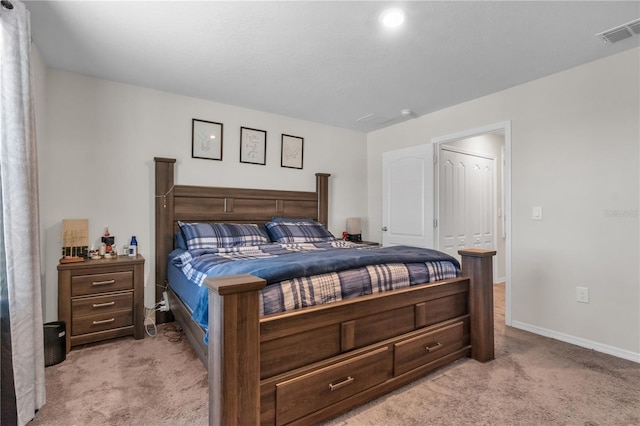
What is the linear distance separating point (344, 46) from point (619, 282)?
2.80m

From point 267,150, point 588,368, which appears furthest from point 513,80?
point 267,150

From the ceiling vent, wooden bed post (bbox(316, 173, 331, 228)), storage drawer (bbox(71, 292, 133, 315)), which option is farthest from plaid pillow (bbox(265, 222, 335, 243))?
the ceiling vent

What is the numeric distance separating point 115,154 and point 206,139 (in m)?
0.88

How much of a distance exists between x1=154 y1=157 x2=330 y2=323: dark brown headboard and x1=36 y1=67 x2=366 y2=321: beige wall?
0.10 metres

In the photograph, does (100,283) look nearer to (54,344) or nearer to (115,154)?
(54,344)

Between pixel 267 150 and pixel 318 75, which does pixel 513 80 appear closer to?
pixel 318 75

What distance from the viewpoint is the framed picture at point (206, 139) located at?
3.38 metres

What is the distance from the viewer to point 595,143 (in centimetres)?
256

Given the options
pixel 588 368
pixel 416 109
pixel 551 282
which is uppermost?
pixel 416 109

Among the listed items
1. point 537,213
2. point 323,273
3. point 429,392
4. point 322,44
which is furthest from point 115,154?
point 537,213

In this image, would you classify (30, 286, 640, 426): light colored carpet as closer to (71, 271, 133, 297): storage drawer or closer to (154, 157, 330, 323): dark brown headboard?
(71, 271, 133, 297): storage drawer

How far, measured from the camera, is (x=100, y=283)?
254 centimetres

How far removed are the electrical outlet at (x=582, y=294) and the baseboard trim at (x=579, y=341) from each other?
32cm

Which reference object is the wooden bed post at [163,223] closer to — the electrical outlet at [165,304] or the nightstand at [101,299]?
the electrical outlet at [165,304]
